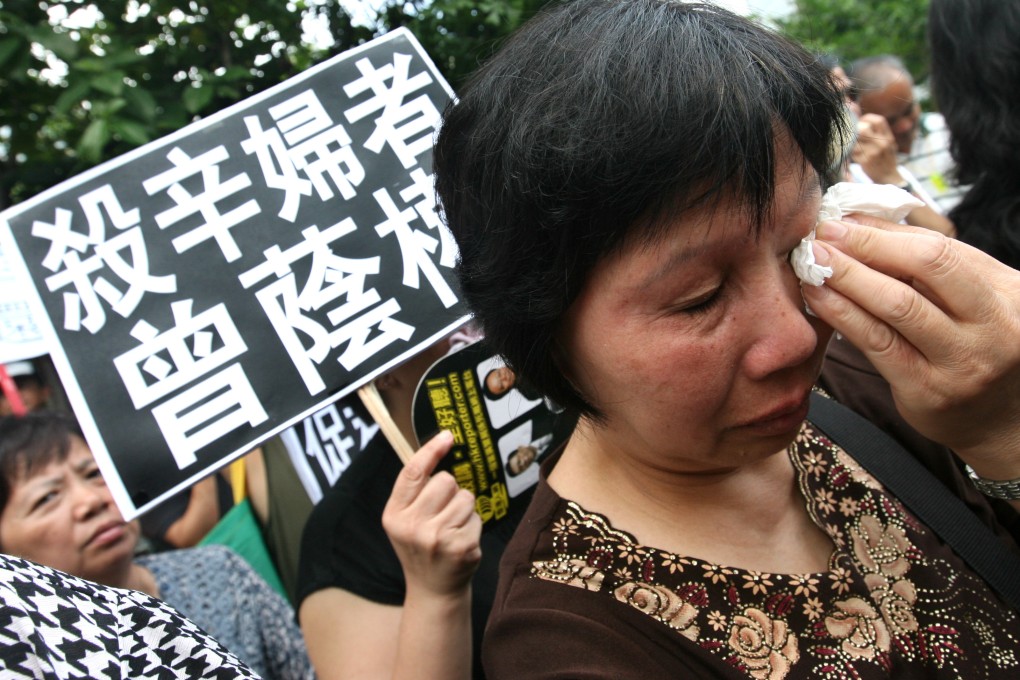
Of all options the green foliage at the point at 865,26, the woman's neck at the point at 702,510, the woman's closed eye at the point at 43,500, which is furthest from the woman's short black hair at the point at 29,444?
the green foliage at the point at 865,26

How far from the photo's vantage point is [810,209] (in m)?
1.21

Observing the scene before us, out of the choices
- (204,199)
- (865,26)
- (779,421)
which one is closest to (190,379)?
(204,199)

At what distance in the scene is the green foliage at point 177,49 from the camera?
8.19ft

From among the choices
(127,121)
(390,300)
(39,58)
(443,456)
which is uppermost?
(39,58)

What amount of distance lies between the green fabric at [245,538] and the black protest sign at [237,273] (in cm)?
159

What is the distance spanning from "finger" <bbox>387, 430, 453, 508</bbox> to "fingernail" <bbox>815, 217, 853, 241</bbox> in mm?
905

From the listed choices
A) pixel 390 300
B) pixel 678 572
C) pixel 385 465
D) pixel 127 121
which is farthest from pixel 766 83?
pixel 127 121

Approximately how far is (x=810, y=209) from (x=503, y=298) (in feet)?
1.53

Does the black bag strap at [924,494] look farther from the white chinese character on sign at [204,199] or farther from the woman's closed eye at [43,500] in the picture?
the woman's closed eye at [43,500]

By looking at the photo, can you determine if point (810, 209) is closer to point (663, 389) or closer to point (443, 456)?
point (663, 389)

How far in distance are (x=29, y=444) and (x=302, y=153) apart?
1.63m

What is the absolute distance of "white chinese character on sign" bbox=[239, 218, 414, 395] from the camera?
1.79 metres

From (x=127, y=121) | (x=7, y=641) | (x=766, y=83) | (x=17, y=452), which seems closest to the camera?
(x=7, y=641)

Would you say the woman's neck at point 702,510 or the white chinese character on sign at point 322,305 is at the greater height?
the white chinese character on sign at point 322,305
